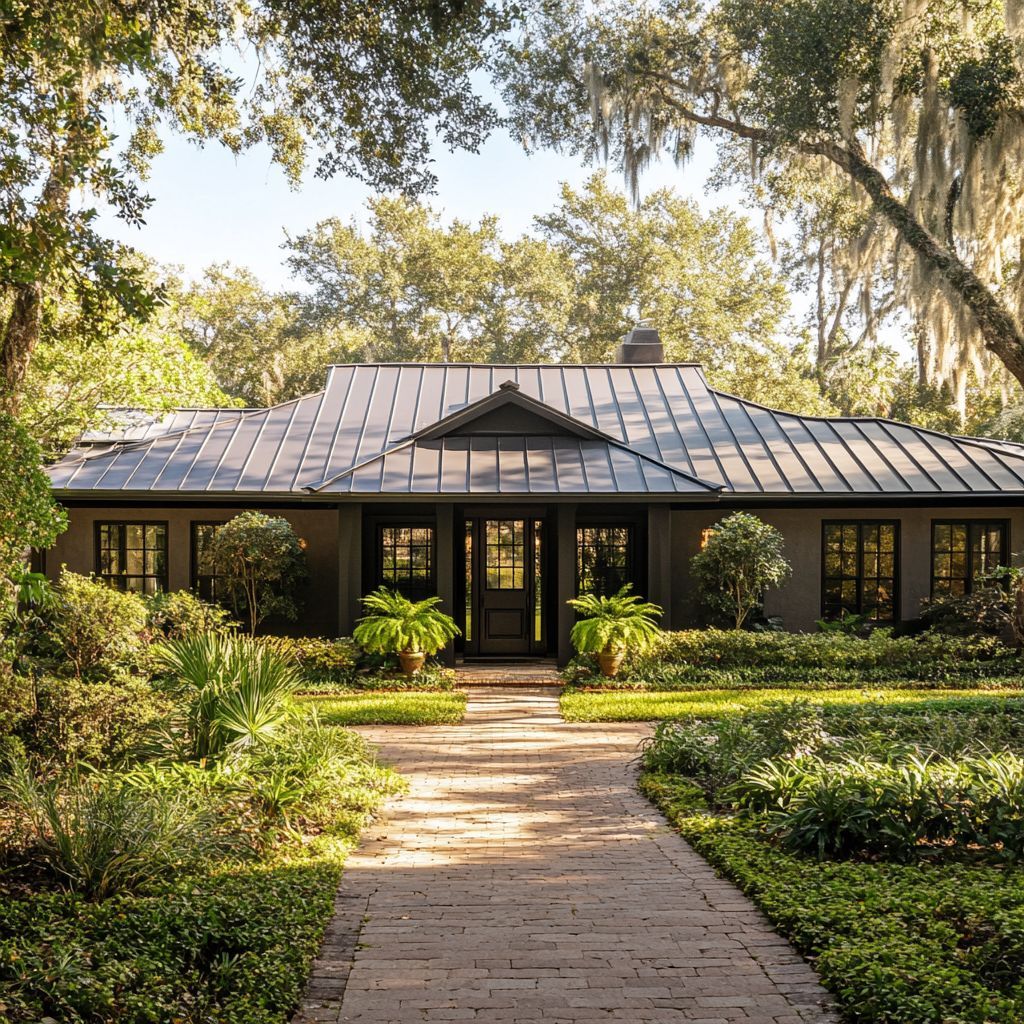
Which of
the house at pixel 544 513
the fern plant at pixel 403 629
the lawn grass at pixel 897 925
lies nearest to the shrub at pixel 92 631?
the fern plant at pixel 403 629

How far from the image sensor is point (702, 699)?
1151cm

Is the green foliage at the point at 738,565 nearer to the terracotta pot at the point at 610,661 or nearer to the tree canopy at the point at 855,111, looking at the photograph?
the terracotta pot at the point at 610,661

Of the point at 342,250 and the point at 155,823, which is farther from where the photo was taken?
the point at 342,250

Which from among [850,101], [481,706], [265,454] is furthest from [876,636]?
[265,454]

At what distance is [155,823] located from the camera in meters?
5.29

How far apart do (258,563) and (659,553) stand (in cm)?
589

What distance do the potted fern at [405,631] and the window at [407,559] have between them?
228 centimetres

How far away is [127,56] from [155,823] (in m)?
4.74

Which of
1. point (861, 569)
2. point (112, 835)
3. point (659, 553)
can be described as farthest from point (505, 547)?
point (112, 835)

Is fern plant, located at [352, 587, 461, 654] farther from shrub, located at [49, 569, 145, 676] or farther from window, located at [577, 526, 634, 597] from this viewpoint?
shrub, located at [49, 569, 145, 676]

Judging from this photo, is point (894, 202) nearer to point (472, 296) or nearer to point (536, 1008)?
point (536, 1008)

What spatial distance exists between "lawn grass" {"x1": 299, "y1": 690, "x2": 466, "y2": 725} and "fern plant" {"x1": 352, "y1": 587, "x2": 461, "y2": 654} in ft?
1.97

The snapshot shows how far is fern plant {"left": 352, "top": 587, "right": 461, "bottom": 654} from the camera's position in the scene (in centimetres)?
1238

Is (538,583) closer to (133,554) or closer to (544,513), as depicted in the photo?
(544,513)
